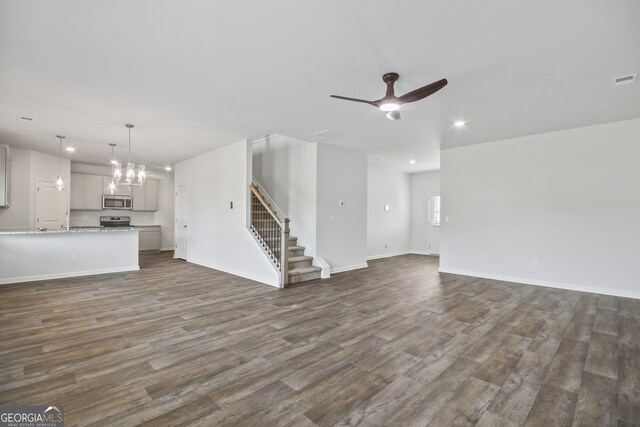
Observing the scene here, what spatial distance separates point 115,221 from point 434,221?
33.3 feet

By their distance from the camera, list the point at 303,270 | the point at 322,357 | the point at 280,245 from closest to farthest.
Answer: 1. the point at 322,357
2. the point at 280,245
3. the point at 303,270

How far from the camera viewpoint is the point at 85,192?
27.3 feet

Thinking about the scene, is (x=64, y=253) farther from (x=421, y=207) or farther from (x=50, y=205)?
(x=421, y=207)

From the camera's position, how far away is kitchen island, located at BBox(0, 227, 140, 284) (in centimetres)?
513

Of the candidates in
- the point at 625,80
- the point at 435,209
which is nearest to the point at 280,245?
the point at 625,80

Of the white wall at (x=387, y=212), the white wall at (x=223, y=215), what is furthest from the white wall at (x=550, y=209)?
the white wall at (x=223, y=215)

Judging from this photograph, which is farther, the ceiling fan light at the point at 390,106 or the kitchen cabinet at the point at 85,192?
the kitchen cabinet at the point at 85,192

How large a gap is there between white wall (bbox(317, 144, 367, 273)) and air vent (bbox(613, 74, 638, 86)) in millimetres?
4299

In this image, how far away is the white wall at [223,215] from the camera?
18.7ft

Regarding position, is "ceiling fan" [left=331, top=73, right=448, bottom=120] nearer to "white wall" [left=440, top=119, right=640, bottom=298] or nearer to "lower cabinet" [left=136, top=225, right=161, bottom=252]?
"white wall" [left=440, top=119, right=640, bottom=298]

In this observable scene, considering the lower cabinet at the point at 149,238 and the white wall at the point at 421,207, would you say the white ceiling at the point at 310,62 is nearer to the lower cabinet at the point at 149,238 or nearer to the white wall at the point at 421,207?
the white wall at the point at 421,207

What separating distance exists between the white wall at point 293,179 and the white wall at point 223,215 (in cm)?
105

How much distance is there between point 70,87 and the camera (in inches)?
137

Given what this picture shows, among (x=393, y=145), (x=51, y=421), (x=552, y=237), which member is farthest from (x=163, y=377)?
(x=552, y=237)
